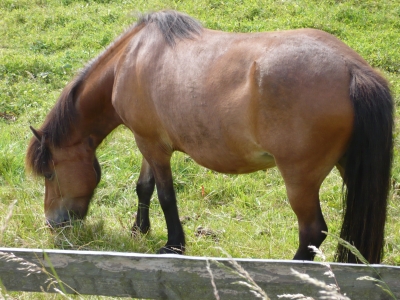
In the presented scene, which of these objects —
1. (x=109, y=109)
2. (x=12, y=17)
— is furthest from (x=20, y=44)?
(x=109, y=109)

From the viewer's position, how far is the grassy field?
14.0 ft

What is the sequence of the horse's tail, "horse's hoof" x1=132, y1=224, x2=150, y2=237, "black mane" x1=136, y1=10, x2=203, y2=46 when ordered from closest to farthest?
1. the horse's tail
2. "black mane" x1=136, y1=10, x2=203, y2=46
3. "horse's hoof" x1=132, y1=224, x2=150, y2=237

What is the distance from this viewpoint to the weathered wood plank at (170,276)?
7.38 ft

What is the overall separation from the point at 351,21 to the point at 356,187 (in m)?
6.91

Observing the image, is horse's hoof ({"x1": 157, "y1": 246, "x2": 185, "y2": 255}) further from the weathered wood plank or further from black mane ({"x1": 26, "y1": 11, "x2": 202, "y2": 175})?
the weathered wood plank

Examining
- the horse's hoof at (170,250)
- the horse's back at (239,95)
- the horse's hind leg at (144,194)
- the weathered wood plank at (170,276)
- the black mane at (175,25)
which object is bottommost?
the horse's hoof at (170,250)

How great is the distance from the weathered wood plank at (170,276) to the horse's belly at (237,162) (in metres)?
1.12

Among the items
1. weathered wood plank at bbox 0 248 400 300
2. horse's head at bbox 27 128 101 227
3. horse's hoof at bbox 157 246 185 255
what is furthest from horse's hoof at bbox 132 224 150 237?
weathered wood plank at bbox 0 248 400 300

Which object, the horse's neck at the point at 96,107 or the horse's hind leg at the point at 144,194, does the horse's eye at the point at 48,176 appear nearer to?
the horse's neck at the point at 96,107

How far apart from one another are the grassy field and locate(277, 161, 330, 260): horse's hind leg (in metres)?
0.55

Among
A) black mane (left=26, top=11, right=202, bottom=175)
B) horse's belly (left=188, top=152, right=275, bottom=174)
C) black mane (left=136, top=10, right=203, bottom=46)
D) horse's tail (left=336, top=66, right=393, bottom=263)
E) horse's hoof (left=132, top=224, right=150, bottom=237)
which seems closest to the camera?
horse's tail (left=336, top=66, right=393, bottom=263)

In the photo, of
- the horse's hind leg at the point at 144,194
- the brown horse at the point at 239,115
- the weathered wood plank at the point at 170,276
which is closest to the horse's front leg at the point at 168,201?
the brown horse at the point at 239,115

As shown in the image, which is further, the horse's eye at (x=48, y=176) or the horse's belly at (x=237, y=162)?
the horse's eye at (x=48, y=176)

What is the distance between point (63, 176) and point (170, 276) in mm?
2473
